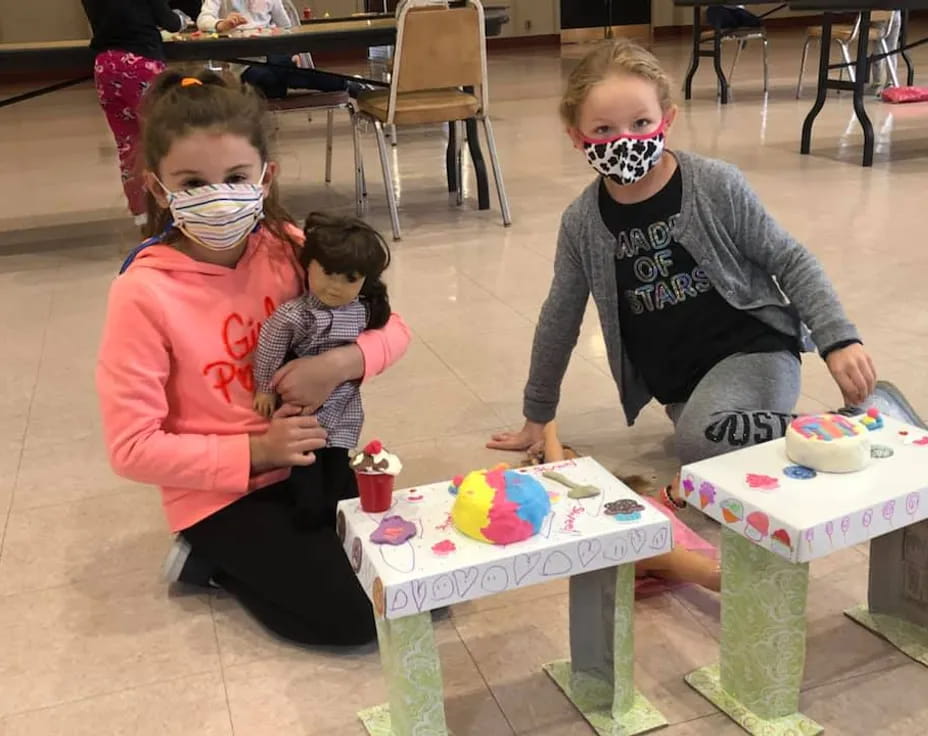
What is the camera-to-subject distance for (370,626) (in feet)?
4.62

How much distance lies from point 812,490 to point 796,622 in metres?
0.15

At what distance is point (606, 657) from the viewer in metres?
1.26

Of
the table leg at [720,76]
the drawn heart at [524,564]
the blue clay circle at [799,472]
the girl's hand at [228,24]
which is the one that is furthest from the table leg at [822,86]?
the drawn heart at [524,564]

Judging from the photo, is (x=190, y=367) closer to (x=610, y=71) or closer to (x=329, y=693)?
(x=329, y=693)

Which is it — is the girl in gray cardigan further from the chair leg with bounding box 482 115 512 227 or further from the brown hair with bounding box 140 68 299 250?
the chair leg with bounding box 482 115 512 227

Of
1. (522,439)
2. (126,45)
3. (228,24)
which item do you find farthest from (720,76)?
(522,439)

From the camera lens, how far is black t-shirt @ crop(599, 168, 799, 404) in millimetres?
1710

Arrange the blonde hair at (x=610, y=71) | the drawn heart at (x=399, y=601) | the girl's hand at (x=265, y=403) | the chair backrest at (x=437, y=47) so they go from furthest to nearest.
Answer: the chair backrest at (x=437, y=47), the blonde hair at (x=610, y=71), the girl's hand at (x=265, y=403), the drawn heart at (x=399, y=601)

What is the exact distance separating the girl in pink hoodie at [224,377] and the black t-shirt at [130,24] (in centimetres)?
207

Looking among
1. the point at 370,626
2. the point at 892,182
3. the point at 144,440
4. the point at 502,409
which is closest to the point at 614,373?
the point at 502,409

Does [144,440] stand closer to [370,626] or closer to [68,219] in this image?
[370,626]

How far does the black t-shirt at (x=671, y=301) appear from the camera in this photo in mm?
1710

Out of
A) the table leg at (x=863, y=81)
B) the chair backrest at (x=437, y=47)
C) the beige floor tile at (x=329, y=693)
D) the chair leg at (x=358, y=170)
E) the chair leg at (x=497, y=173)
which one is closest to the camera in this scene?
the beige floor tile at (x=329, y=693)

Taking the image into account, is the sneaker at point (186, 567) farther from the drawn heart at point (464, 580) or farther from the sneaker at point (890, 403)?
the sneaker at point (890, 403)
